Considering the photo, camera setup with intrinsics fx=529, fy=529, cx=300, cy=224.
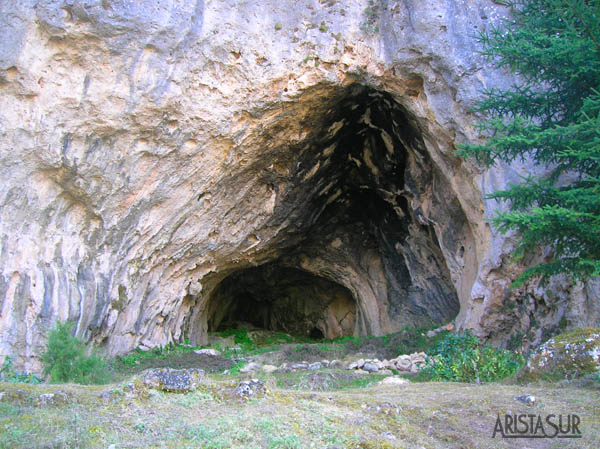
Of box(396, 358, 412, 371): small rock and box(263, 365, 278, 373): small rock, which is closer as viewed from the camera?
box(396, 358, 412, 371): small rock

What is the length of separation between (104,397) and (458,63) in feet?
31.5

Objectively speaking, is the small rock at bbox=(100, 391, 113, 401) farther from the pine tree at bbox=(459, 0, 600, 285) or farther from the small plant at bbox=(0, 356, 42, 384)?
the pine tree at bbox=(459, 0, 600, 285)

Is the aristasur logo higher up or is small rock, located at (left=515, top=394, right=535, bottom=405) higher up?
small rock, located at (left=515, top=394, right=535, bottom=405)

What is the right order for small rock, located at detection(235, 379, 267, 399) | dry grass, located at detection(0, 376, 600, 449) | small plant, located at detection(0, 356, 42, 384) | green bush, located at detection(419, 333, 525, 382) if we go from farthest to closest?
small plant, located at detection(0, 356, 42, 384)
green bush, located at detection(419, 333, 525, 382)
small rock, located at detection(235, 379, 267, 399)
dry grass, located at detection(0, 376, 600, 449)

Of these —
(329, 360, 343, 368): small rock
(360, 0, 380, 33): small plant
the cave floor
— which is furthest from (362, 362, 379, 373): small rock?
(360, 0, 380, 33): small plant

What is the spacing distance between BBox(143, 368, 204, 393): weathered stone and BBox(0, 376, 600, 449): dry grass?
0.14 meters

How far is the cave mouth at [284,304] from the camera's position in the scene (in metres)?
20.9

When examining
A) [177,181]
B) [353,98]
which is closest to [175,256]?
[177,181]

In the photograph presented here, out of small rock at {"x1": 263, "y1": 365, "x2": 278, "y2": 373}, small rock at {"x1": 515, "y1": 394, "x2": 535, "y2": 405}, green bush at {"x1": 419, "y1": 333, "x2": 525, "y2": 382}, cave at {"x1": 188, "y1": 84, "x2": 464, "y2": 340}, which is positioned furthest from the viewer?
cave at {"x1": 188, "y1": 84, "x2": 464, "y2": 340}

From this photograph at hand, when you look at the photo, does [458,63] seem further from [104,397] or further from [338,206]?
[104,397]

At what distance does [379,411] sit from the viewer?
17.4 feet

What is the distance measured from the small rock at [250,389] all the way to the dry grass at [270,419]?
A: 0.32 feet

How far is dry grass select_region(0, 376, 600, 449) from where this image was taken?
168 inches

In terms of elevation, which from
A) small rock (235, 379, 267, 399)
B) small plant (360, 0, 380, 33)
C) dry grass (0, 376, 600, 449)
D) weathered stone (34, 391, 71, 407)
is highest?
small plant (360, 0, 380, 33)
